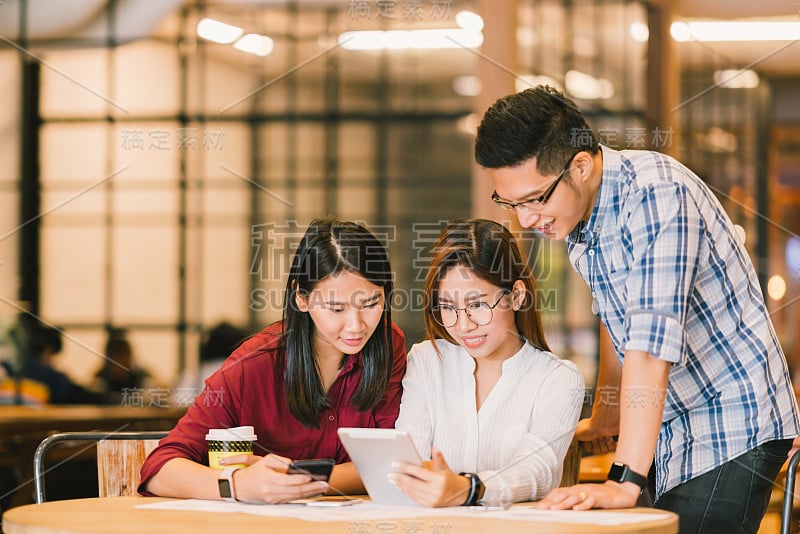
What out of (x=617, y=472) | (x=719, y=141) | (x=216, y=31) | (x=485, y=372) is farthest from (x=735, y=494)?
(x=216, y=31)

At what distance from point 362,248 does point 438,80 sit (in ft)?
20.8

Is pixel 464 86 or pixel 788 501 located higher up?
pixel 464 86

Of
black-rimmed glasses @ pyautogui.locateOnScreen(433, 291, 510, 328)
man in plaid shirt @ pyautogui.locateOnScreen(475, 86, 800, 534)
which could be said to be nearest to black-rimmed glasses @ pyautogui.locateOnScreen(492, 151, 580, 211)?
man in plaid shirt @ pyautogui.locateOnScreen(475, 86, 800, 534)

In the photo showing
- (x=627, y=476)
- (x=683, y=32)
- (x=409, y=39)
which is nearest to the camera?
(x=627, y=476)

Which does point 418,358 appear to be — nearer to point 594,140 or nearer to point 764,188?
point 594,140

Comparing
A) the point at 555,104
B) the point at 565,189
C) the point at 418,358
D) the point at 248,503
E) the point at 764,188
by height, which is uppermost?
the point at 764,188

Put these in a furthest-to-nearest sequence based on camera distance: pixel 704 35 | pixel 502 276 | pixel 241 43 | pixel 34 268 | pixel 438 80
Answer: pixel 438 80 < pixel 241 43 < pixel 34 268 < pixel 704 35 < pixel 502 276

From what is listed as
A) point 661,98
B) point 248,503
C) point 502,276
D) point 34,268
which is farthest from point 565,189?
point 34,268

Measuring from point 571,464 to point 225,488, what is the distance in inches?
28.4

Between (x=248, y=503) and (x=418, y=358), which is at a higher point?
(x=418, y=358)

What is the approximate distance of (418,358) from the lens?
5.96 ft

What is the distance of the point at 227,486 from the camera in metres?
1.54

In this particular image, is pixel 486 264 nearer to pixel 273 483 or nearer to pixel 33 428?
pixel 273 483

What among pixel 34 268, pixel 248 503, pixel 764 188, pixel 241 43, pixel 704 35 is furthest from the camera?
pixel 764 188
